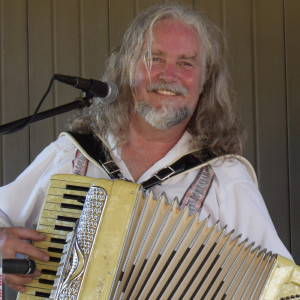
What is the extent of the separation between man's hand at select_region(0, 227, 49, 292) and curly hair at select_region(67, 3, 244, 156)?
1.63ft

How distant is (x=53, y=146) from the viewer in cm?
202

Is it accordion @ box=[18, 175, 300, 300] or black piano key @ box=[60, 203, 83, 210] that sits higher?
black piano key @ box=[60, 203, 83, 210]

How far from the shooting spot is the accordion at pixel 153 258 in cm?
134

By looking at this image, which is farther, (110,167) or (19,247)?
(110,167)

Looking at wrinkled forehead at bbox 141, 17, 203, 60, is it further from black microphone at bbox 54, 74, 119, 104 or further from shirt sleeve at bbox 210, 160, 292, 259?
black microphone at bbox 54, 74, 119, 104

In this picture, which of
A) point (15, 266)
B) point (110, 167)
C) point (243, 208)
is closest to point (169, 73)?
point (110, 167)

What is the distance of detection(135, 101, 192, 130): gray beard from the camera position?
1888 mm

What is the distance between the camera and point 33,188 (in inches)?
77.9

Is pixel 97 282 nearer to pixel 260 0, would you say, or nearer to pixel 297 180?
pixel 297 180

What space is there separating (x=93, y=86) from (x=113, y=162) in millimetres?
427

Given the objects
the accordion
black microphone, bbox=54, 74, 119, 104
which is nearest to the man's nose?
black microphone, bbox=54, 74, 119, 104

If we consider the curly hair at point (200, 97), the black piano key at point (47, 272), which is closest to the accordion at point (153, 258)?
the black piano key at point (47, 272)

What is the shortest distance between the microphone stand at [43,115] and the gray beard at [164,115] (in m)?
0.45

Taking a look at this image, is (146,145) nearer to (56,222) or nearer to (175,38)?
(175,38)
